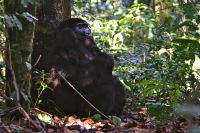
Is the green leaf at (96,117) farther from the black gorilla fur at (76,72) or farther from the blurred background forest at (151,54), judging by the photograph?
the blurred background forest at (151,54)

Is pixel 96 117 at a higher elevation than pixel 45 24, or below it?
below

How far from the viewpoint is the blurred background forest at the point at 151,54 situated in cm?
360

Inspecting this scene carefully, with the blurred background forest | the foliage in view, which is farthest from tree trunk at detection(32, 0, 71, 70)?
the foliage

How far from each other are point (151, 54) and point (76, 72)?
351 cm

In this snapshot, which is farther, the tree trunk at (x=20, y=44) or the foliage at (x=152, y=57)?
the foliage at (x=152, y=57)

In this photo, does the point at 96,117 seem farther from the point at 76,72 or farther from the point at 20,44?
the point at 20,44

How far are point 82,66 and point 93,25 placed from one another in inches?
136

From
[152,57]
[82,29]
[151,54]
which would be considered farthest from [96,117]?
[151,54]

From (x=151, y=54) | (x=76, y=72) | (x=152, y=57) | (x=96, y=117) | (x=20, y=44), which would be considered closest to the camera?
(x=20, y=44)

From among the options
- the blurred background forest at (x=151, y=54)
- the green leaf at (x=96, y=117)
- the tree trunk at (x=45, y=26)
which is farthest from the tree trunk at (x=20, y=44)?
the tree trunk at (x=45, y=26)

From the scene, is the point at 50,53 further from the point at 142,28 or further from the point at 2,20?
the point at 142,28

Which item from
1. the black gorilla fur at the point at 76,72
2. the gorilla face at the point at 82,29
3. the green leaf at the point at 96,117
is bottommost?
the green leaf at the point at 96,117

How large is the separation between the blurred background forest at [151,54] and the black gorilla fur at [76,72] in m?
0.42

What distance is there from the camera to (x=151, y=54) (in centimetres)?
802
